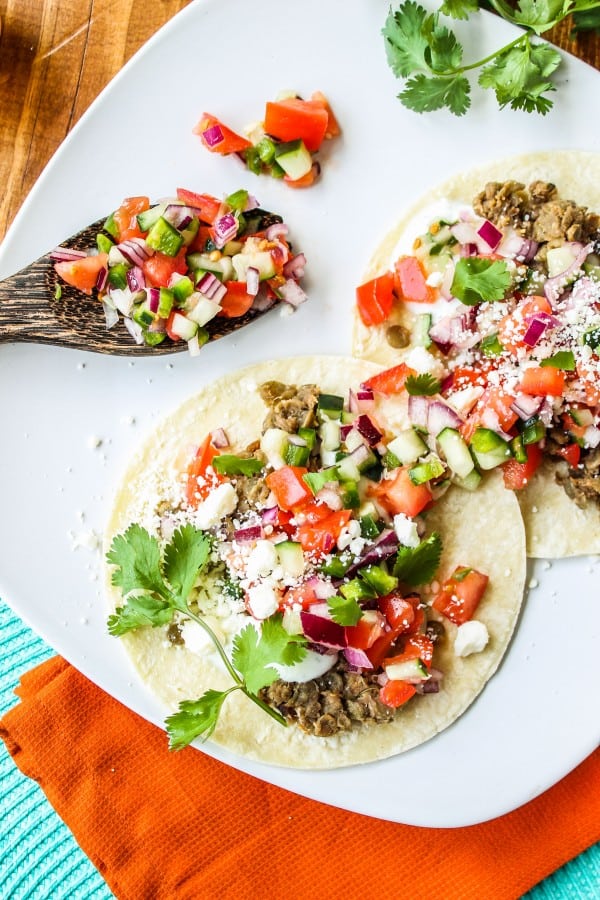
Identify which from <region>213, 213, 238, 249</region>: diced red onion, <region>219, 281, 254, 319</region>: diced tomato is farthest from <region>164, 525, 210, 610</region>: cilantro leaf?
<region>213, 213, 238, 249</region>: diced red onion

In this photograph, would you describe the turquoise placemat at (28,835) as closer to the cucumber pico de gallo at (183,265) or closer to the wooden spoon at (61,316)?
the wooden spoon at (61,316)

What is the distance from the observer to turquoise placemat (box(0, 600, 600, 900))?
3.67m

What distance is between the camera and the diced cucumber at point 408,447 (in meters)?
3.13

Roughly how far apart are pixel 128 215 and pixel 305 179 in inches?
27.5

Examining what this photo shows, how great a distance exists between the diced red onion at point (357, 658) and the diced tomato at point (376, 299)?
48.2 inches

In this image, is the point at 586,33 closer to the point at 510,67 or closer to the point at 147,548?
the point at 510,67

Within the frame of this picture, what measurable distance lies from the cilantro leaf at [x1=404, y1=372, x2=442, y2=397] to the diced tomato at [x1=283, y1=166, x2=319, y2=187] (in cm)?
91

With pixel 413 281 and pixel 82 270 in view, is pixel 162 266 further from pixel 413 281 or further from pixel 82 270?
pixel 413 281

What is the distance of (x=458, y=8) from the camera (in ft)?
10.7

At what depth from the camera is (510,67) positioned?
324cm

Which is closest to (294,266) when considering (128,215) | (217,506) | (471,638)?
(128,215)

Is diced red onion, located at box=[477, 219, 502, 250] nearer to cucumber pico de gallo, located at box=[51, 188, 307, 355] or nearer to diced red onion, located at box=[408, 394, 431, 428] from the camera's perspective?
diced red onion, located at box=[408, 394, 431, 428]

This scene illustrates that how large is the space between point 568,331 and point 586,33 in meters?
1.37

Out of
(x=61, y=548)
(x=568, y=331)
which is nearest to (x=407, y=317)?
(x=568, y=331)
